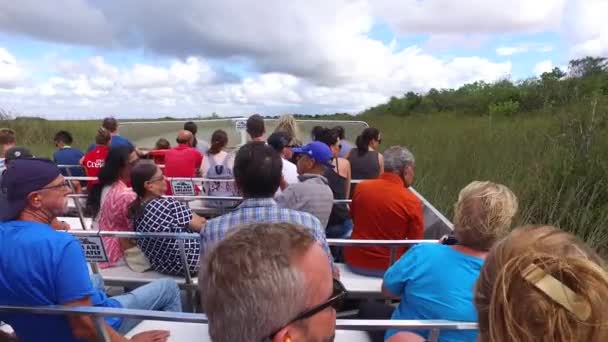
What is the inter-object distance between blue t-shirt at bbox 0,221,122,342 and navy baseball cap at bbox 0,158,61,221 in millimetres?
121

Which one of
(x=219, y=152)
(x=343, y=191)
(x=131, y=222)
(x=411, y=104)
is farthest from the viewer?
(x=411, y=104)

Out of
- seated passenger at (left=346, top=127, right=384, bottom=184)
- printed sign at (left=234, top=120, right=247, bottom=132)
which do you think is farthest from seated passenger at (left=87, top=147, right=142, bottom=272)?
printed sign at (left=234, top=120, right=247, bottom=132)

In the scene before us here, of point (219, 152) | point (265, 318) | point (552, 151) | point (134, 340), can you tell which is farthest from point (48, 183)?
point (552, 151)

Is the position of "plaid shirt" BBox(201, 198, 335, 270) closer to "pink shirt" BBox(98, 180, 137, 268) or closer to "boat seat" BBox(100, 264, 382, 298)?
"boat seat" BBox(100, 264, 382, 298)

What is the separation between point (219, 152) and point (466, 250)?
4.02 meters

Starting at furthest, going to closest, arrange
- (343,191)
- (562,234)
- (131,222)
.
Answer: (343,191) → (131,222) → (562,234)

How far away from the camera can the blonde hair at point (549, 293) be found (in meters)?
1.00

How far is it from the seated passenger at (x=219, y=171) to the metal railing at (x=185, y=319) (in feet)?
10.3

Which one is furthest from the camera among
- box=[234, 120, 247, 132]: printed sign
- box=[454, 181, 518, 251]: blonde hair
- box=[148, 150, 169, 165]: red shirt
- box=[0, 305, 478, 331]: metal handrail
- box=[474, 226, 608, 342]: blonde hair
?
box=[234, 120, 247, 132]: printed sign

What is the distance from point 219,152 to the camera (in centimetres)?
567

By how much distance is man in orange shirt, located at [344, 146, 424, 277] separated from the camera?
3318 mm

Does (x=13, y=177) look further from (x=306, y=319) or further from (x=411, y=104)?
(x=411, y=104)

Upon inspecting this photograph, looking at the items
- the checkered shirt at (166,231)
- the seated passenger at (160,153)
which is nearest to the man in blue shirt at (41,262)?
the checkered shirt at (166,231)

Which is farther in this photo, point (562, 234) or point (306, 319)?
point (562, 234)
